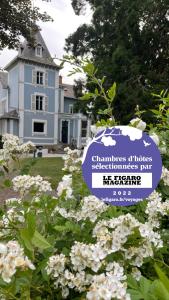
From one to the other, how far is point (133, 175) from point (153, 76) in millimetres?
16269

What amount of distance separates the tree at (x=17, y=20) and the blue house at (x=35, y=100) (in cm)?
2115

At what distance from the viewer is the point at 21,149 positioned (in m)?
2.31

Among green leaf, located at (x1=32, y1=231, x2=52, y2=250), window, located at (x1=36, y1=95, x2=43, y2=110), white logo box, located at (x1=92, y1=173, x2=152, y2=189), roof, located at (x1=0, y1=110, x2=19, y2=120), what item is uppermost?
window, located at (x1=36, y1=95, x2=43, y2=110)

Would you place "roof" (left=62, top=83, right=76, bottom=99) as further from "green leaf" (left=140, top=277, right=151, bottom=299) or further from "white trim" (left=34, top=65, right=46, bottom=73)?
"green leaf" (left=140, top=277, right=151, bottom=299)

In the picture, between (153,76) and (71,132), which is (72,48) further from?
(71,132)

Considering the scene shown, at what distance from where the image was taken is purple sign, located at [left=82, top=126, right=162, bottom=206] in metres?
1.56

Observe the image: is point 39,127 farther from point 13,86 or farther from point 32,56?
point 32,56

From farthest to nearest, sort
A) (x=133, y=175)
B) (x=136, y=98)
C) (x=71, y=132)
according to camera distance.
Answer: (x=71, y=132) < (x=136, y=98) < (x=133, y=175)

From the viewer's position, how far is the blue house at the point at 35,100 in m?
36.1

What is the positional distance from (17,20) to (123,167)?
1343cm

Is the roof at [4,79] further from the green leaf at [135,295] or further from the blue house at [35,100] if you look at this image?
the green leaf at [135,295]

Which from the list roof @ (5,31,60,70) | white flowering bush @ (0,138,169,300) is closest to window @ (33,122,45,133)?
roof @ (5,31,60,70)

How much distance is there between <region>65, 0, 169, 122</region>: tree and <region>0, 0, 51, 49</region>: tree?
336cm

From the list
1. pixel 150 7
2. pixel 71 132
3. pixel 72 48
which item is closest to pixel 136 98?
pixel 150 7
